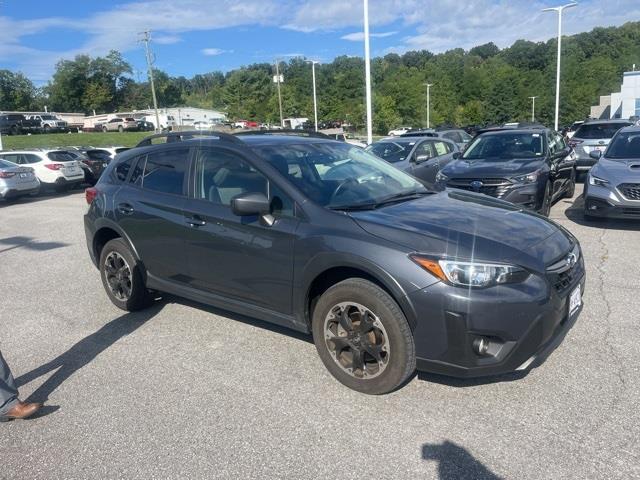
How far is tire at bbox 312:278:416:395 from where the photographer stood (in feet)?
10.8

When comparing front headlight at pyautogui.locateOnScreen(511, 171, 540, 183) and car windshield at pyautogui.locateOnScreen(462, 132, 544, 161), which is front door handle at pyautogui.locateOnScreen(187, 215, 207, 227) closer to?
front headlight at pyautogui.locateOnScreen(511, 171, 540, 183)

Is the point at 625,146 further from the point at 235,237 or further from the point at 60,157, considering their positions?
the point at 60,157

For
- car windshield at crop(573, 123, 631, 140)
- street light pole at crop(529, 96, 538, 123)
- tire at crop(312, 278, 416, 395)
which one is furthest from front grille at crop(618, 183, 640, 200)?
street light pole at crop(529, 96, 538, 123)

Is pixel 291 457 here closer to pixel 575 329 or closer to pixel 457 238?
pixel 457 238

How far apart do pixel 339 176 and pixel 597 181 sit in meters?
5.88

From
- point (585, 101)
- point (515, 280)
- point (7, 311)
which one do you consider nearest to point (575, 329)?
point (515, 280)

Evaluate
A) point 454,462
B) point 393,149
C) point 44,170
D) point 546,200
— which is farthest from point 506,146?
point 44,170

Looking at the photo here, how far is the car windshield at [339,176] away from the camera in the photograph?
3971 mm

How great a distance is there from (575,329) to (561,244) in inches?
45.0

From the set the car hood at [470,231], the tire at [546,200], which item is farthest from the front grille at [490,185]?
the car hood at [470,231]

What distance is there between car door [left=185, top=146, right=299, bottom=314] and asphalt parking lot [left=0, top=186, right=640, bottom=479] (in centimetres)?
58

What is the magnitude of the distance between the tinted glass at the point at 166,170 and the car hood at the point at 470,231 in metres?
1.86

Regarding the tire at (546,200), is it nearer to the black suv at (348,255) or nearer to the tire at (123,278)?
the black suv at (348,255)

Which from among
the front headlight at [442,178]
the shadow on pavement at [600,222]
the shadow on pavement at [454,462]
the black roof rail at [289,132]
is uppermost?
the black roof rail at [289,132]
